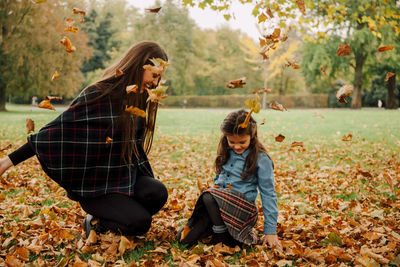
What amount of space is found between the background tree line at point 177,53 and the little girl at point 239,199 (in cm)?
1390

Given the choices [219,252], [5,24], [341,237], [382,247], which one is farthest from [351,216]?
[5,24]

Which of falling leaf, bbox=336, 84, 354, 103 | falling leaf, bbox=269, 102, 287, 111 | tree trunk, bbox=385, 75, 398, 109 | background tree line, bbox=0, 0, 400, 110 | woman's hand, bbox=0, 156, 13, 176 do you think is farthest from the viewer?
tree trunk, bbox=385, 75, 398, 109

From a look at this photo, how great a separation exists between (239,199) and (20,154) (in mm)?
1553

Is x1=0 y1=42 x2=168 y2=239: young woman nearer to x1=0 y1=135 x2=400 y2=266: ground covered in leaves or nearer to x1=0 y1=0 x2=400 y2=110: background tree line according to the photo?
x1=0 y1=135 x2=400 y2=266: ground covered in leaves

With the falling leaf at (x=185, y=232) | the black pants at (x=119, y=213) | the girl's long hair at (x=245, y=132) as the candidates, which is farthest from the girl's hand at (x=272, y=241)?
the black pants at (x=119, y=213)

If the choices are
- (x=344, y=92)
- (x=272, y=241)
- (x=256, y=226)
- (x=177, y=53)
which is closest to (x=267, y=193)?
(x=272, y=241)

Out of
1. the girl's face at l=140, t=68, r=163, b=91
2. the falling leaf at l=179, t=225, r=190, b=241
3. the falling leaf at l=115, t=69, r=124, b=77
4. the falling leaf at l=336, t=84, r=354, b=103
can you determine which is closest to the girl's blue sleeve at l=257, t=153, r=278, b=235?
the falling leaf at l=179, t=225, r=190, b=241

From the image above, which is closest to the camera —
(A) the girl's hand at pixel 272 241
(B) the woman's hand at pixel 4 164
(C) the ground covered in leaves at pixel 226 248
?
(B) the woman's hand at pixel 4 164

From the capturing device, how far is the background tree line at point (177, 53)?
2067cm

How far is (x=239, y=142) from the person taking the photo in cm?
262

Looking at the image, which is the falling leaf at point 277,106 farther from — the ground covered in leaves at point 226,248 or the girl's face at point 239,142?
the ground covered in leaves at point 226,248

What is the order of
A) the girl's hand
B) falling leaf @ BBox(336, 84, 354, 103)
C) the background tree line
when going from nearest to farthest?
the girl's hand → falling leaf @ BBox(336, 84, 354, 103) → the background tree line

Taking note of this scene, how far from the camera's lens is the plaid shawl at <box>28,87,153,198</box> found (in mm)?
2416

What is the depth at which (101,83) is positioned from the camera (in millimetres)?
2646
